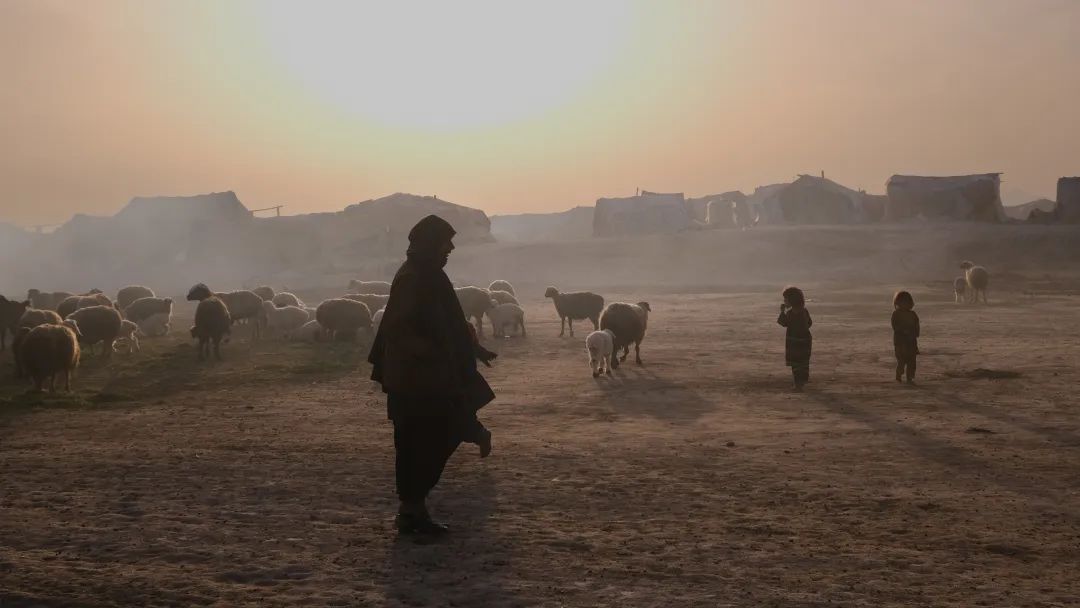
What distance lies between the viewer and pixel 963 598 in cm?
496

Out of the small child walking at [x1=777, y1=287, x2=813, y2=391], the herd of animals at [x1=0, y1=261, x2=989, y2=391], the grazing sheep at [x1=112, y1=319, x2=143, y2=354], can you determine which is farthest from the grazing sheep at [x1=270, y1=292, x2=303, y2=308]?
the small child walking at [x1=777, y1=287, x2=813, y2=391]

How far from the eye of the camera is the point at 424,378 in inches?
245

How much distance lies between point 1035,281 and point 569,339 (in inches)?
1028

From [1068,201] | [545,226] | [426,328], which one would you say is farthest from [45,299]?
[545,226]

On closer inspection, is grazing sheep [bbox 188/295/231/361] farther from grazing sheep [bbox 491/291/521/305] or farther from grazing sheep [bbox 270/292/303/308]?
grazing sheep [bbox 491/291/521/305]

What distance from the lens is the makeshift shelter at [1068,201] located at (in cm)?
5528

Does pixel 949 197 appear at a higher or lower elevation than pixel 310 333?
higher

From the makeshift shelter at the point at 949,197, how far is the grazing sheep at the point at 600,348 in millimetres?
50240

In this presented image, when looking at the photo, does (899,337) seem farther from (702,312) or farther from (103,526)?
(702,312)

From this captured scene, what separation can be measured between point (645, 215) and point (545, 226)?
89.2 metres

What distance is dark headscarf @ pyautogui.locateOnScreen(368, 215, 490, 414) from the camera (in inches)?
246

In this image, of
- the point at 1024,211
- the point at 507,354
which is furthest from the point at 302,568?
the point at 1024,211

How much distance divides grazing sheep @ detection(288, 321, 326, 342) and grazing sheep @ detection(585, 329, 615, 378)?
9036mm

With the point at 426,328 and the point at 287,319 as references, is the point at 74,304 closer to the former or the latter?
the point at 287,319
